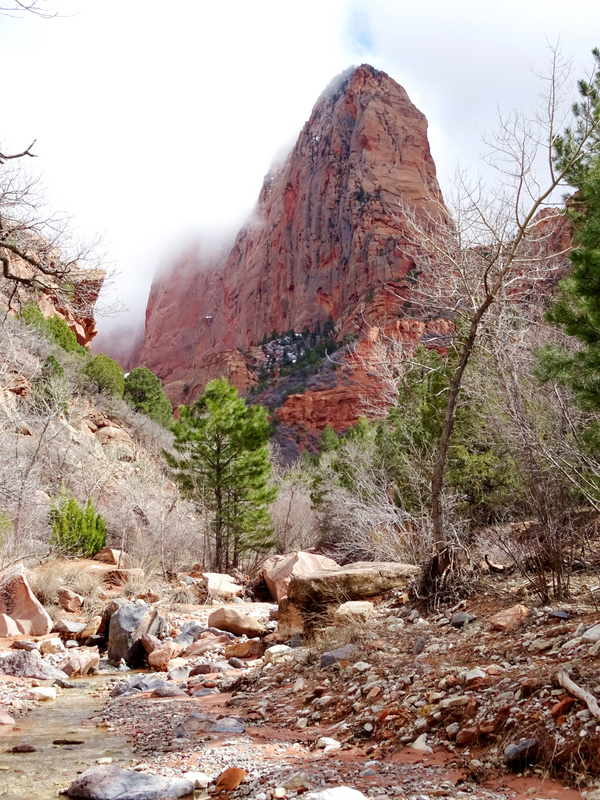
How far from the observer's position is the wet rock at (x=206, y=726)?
545 cm

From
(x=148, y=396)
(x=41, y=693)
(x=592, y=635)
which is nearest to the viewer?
(x=592, y=635)

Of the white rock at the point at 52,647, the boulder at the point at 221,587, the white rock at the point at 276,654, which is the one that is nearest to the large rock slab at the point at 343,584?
A: the white rock at the point at 276,654

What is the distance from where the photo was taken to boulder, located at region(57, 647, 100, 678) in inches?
352

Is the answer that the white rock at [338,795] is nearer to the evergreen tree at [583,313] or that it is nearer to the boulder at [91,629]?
the evergreen tree at [583,313]

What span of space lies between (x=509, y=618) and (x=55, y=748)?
414 centimetres

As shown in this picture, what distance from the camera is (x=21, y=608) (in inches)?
441

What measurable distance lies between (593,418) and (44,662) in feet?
28.1

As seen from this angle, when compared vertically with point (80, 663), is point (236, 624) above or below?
above

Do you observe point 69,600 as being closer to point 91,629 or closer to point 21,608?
point 21,608

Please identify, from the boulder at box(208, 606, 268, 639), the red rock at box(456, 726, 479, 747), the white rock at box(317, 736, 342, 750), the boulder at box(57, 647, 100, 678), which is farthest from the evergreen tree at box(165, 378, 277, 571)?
the red rock at box(456, 726, 479, 747)

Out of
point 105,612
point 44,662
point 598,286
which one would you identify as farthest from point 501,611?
point 105,612

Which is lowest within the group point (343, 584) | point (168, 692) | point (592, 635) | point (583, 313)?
point (168, 692)

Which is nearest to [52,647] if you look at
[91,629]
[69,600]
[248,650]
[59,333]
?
[91,629]

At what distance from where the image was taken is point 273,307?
3986 inches
